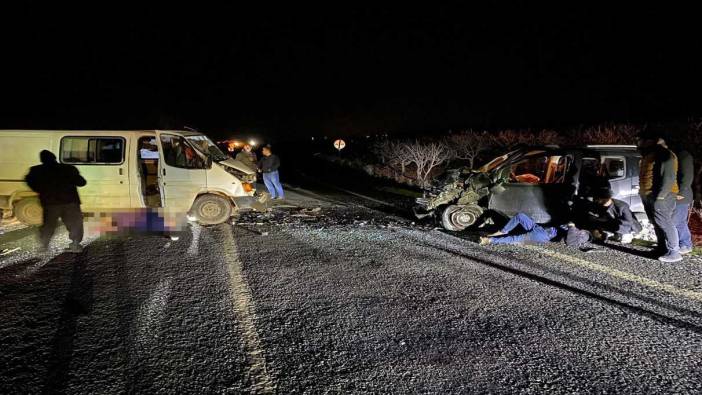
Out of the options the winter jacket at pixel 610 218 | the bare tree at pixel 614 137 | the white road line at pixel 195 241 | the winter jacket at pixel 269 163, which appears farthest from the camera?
the bare tree at pixel 614 137

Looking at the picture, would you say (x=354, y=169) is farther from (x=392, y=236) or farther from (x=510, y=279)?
(x=510, y=279)

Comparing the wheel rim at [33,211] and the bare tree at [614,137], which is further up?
the bare tree at [614,137]

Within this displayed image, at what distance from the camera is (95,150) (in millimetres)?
7414

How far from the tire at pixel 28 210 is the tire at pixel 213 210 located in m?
2.60

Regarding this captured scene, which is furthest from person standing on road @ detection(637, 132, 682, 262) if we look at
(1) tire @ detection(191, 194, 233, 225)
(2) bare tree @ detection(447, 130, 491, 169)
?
(2) bare tree @ detection(447, 130, 491, 169)

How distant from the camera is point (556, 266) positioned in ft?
18.0

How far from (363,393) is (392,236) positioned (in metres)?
4.54

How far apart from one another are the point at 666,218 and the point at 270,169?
842 cm

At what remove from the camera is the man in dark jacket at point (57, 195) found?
19.0ft

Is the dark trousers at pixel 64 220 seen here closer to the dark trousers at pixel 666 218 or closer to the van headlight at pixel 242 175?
the van headlight at pixel 242 175

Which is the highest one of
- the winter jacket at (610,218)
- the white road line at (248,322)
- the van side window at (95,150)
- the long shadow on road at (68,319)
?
the van side window at (95,150)

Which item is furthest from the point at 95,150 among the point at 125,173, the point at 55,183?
the point at 55,183

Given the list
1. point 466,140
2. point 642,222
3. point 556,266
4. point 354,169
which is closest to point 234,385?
point 556,266

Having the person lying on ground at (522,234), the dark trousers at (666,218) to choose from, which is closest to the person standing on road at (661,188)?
the dark trousers at (666,218)
